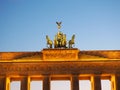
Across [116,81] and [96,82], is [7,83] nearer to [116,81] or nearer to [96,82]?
A: [96,82]

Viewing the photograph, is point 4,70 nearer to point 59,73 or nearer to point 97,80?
point 59,73

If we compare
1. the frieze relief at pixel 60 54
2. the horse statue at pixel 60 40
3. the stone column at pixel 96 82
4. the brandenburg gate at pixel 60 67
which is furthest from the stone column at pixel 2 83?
the stone column at pixel 96 82

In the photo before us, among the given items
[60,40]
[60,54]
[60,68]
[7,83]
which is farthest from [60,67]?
[7,83]

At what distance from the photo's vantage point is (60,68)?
40406 mm

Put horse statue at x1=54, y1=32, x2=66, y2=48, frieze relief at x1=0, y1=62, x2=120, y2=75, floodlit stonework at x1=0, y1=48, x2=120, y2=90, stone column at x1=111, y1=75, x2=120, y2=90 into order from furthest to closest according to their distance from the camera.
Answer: horse statue at x1=54, y1=32, x2=66, y2=48 < frieze relief at x1=0, y1=62, x2=120, y2=75 < floodlit stonework at x1=0, y1=48, x2=120, y2=90 < stone column at x1=111, y1=75, x2=120, y2=90

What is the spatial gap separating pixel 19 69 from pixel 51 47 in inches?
162

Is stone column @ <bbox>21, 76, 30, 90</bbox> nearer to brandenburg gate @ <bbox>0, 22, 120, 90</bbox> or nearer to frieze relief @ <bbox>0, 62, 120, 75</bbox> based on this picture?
brandenburg gate @ <bbox>0, 22, 120, 90</bbox>

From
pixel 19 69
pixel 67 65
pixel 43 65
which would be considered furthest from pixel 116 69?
pixel 19 69

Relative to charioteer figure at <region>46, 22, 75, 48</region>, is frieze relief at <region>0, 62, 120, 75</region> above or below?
below

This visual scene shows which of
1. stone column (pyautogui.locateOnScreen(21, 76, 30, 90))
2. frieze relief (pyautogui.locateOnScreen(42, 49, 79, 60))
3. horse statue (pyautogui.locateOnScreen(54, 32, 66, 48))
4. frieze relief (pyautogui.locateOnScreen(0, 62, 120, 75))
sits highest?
horse statue (pyautogui.locateOnScreen(54, 32, 66, 48))

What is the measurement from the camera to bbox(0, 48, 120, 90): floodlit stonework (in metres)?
40.2

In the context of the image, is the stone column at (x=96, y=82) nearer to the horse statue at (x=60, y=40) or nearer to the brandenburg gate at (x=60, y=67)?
the brandenburg gate at (x=60, y=67)

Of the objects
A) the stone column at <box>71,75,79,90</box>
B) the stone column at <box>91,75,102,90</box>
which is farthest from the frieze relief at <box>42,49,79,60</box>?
the stone column at <box>91,75,102,90</box>

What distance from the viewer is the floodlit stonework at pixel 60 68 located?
40.2m
